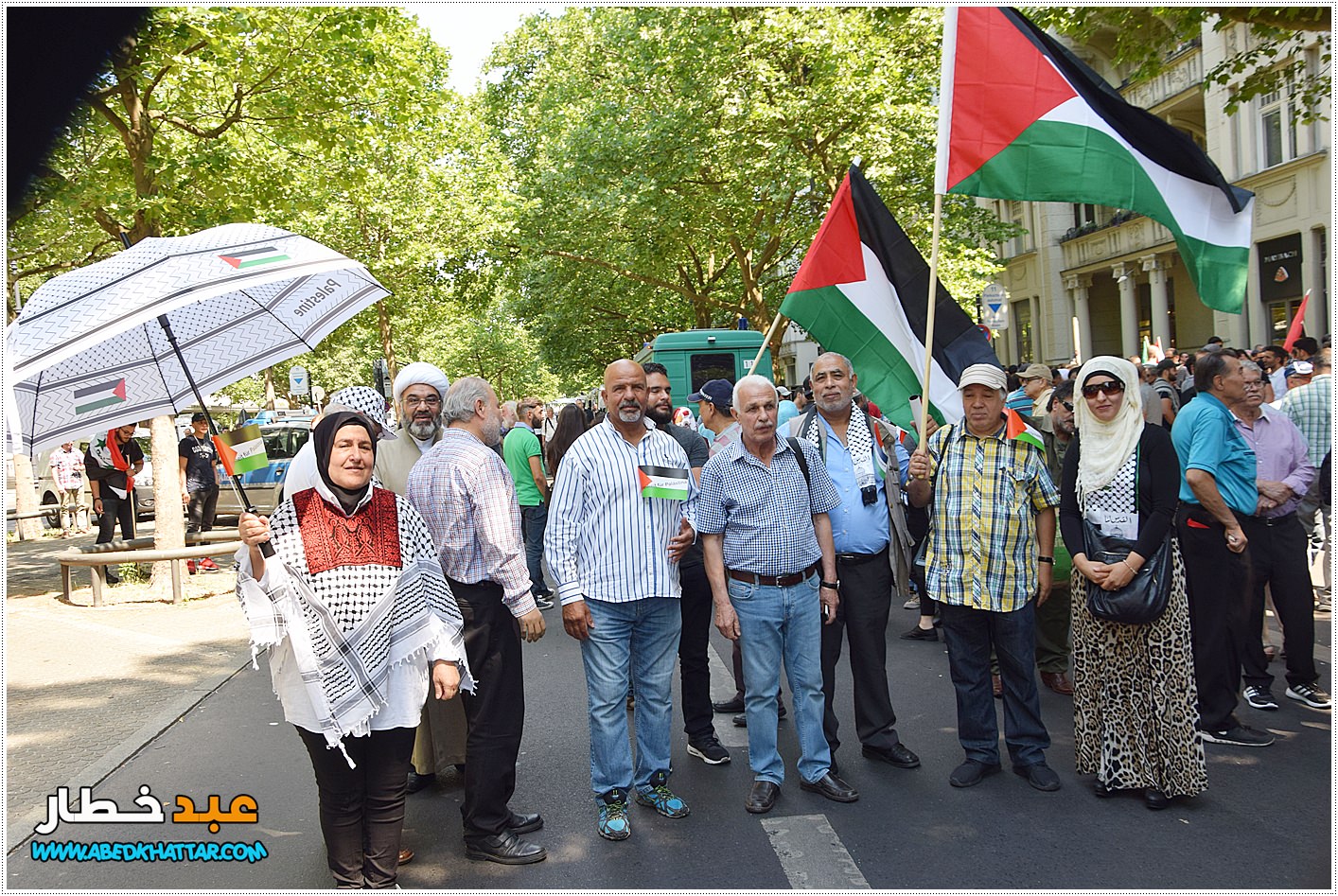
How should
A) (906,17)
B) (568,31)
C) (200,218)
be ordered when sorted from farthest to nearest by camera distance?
1. (568,31)
2. (906,17)
3. (200,218)

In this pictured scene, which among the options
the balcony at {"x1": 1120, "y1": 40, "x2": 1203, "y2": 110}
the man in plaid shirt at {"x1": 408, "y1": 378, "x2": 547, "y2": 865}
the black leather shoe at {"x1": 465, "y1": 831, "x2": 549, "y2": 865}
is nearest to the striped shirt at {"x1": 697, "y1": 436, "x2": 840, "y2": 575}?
the man in plaid shirt at {"x1": 408, "y1": 378, "x2": 547, "y2": 865}

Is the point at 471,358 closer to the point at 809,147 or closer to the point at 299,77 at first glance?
the point at 809,147

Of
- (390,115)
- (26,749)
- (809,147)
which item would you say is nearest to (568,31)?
(809,147)

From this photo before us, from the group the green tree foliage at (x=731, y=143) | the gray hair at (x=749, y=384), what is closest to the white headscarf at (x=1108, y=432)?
the gray hair at (x=749, y=384)

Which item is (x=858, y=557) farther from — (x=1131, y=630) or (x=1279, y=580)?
(x=1279, y=580)

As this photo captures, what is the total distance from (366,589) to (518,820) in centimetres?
146

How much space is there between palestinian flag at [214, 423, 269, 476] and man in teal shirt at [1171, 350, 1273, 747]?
173 inches

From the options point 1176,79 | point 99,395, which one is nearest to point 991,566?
point 99,395

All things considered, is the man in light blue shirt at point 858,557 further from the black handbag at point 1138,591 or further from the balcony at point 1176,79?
the balcony at point 1176,79

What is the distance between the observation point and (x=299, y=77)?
11992 mm

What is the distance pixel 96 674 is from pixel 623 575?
547cm

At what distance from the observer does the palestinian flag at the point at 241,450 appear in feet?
12.6

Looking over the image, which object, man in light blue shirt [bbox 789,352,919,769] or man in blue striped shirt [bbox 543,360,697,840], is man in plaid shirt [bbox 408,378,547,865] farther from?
man in light blue shirt [bbox 789,352,919,769]

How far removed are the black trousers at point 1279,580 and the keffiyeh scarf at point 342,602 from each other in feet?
15.0
